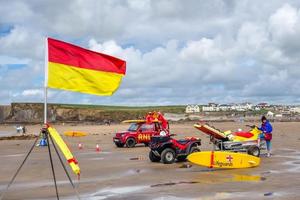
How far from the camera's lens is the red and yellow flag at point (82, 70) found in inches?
385

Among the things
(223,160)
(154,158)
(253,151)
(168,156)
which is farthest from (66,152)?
(253,151)

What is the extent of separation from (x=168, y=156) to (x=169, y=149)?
0.28 meters

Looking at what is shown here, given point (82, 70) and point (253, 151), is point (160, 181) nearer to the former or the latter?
point (82, 70)

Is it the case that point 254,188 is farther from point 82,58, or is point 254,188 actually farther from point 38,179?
point 38,179

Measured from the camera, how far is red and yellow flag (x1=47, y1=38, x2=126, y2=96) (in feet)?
32.1

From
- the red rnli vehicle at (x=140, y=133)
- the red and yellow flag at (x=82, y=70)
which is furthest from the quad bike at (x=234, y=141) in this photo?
the red and yellow flag at (x=82, y=70)

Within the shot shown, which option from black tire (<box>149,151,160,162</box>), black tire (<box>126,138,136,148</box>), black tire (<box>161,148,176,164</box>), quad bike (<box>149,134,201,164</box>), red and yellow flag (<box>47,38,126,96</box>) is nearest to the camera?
red and yellow flag (<box>47,38,126,96</box>)

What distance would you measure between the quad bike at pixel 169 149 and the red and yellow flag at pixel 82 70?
9884mm

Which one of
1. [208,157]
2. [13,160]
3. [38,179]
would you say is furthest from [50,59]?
[13,160]

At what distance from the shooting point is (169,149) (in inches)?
785

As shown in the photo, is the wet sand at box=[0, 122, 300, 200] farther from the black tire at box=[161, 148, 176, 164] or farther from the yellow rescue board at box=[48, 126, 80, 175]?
the yellow rescue board at box=[48, 126, 80, 175]

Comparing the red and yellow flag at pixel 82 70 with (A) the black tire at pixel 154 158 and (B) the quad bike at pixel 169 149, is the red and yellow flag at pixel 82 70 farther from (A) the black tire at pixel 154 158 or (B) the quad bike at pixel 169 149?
(A) the black tire at pixel 154 158

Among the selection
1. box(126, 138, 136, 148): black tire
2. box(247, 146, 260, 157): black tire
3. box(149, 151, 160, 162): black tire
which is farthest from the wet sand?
box(126, 138, 136, 148): black tire

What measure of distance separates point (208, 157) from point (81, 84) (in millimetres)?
8668
